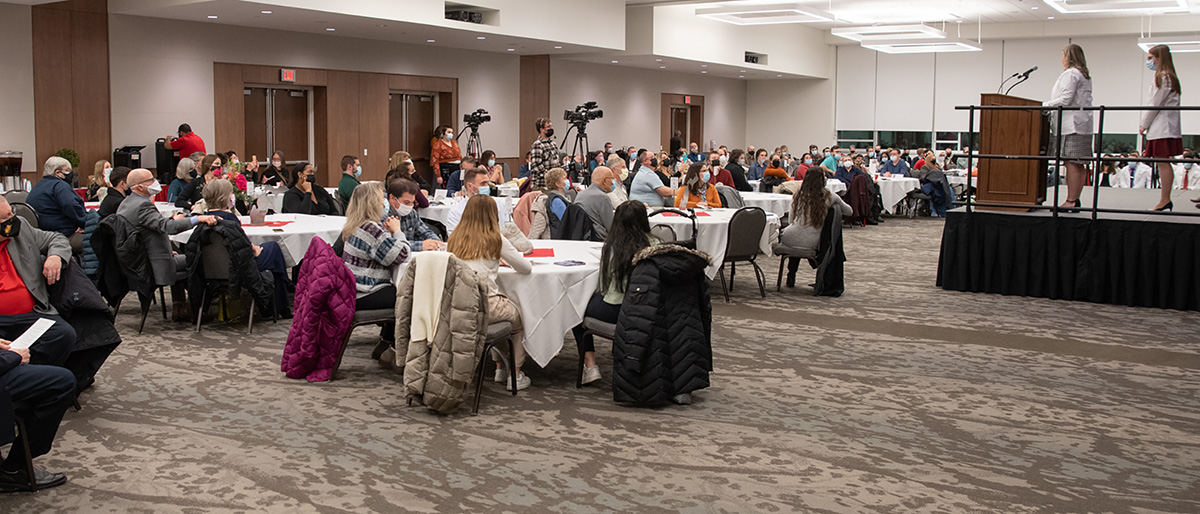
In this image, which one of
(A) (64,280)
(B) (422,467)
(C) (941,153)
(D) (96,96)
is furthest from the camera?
(C) (941,153)

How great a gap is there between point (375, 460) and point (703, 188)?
619 cm

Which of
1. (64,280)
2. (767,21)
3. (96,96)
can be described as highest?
(767,21)

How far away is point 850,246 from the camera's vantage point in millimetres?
13531

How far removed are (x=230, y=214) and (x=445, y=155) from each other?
435 inches

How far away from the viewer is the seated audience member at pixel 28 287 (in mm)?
4371

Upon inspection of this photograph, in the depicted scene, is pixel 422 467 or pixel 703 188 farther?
pixel 703 188

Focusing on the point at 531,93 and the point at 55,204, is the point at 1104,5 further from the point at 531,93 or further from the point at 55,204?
the point at 55,204

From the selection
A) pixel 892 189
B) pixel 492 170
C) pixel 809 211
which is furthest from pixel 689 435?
pixel 892 189

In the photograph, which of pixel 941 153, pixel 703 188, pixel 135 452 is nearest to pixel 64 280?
pixel 135 452

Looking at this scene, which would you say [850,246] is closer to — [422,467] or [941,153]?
[422,467]

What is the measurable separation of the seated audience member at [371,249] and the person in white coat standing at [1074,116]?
6060 millimetres

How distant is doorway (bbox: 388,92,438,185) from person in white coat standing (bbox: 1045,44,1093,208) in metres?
11.6

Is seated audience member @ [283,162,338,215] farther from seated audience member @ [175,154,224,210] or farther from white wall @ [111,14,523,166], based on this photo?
white wall @ [111,14,523,166]

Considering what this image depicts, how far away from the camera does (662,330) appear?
515 cm
